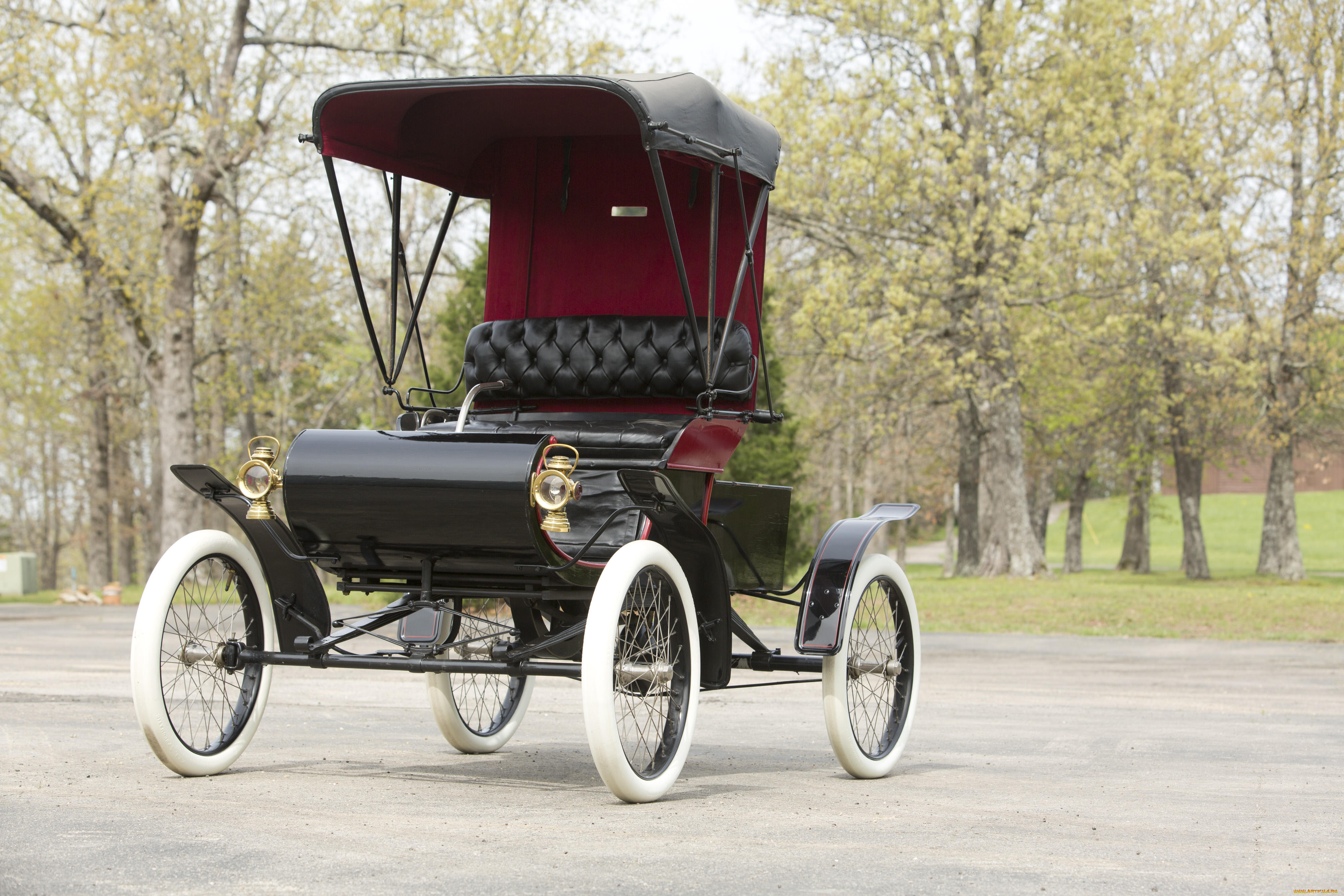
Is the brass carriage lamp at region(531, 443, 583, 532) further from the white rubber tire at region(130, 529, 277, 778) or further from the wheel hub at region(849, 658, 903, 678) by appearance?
the wheel hub at region(849, 658, 903, 678)

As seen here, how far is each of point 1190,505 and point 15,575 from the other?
26.8 m

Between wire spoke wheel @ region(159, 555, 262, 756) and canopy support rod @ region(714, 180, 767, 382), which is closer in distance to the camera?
wire spoke wheel @ region(159, 555, 262, 756)

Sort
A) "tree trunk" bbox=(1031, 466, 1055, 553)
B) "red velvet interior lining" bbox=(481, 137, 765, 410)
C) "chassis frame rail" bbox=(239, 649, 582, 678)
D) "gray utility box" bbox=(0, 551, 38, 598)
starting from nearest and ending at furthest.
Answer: "chassis frame rail" bbox=(239, 649, 582, 678)
"red velvet interior lining" bbox=(481, 137, 765, 410)
"gray utility box" bbox=(0, 551, 38, 598)
"tree trunk" bbox=(1031, 466, 1055, 553)

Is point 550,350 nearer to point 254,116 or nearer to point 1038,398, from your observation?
point 254,116

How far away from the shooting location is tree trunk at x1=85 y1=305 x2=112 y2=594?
112 ft

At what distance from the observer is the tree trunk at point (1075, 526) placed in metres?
43.4

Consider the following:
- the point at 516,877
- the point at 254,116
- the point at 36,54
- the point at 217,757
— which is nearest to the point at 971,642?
the point at 217,757

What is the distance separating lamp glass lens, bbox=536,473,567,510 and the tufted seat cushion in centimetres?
181

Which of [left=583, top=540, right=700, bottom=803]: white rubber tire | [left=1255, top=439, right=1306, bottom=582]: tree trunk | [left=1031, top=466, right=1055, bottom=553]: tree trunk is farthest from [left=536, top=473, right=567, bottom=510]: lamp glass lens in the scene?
[left=1031, top=466, right=1055, bottom=553]: tree trunk

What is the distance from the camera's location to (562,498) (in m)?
5.11

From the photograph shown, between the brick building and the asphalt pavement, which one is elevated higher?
the brick building

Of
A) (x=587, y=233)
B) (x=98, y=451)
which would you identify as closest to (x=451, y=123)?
(x=587, y=233)

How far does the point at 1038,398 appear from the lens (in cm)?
3553

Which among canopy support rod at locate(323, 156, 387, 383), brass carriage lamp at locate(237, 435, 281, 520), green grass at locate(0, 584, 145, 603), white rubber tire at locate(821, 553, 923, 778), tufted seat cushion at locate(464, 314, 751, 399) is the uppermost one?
canopy support rod at locate(323, 156, 387, 383)
